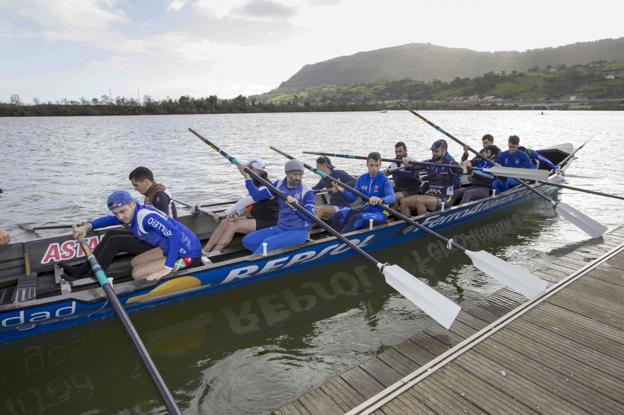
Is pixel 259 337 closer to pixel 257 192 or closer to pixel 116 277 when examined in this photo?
pixel 116 277

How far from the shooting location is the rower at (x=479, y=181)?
1070cm

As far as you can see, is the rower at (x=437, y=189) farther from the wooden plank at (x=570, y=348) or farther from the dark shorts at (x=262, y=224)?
the wooden plank at (x=570, y=348)

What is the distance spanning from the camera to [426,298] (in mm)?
5215

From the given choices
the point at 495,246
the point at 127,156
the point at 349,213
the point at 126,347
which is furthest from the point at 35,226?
the point at 127,156

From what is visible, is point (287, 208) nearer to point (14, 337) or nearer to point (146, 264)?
point (146, 264)

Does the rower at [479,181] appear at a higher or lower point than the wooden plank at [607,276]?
higher

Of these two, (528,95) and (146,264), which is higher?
(528,95)

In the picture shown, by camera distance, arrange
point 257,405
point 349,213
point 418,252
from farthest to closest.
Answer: point 418,252 < point 349,213 < point 257,405

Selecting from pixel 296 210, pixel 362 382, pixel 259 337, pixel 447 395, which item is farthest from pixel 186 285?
pixel 447 395

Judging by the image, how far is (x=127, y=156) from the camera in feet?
84.1

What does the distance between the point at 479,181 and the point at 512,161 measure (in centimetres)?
124

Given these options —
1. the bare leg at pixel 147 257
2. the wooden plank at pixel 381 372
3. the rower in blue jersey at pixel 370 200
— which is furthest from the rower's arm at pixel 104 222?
the wooden plank at pixel 381 372

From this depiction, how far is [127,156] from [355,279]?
893 inches

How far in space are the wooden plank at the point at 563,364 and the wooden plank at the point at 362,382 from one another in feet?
5.26
